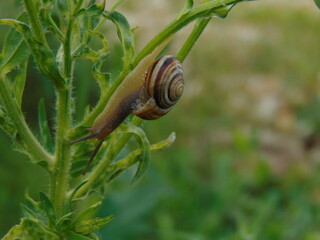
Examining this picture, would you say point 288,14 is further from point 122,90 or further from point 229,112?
point 122,90

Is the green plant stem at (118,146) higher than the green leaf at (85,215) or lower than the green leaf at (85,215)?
higher

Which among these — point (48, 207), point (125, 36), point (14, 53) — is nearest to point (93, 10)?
point (125, 36)

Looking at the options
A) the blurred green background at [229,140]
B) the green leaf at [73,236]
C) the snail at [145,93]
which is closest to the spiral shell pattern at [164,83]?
the snail at [145,93]

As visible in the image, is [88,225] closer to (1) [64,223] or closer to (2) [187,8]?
(1) [64,223]

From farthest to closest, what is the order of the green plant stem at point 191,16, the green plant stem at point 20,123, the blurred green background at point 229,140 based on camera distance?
the blurred green background at point 229,140, the green plant stem at point 20,123, the green plant stem at point 191,16

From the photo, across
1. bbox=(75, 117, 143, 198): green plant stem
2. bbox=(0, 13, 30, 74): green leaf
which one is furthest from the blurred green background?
bbox=(0, 13, 30, 74): green leaf

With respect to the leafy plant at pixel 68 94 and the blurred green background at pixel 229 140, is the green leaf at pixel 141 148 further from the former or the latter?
the blurred green background at pixel 229 140
